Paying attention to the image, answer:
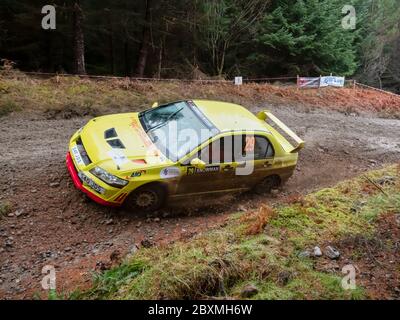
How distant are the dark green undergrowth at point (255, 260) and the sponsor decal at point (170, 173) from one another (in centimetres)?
122

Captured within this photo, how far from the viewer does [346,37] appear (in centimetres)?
2028

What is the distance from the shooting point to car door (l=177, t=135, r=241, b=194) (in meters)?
6.97

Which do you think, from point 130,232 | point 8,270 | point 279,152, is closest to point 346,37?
point 279,152

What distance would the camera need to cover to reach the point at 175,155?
6.86m

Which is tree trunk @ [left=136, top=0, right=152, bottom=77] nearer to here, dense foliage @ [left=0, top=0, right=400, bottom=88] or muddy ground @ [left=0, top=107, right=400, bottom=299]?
dense foliage @ [left=0, top=0, right=400, bottom=88]

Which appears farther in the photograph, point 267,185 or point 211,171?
point 267,185

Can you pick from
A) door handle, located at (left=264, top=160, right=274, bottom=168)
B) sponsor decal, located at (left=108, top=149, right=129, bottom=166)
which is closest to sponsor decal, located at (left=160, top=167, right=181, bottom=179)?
sponsor decal, located at (left=108, top=149, right=129, bottom=166)

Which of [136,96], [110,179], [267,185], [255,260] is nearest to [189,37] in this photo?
[136,96]

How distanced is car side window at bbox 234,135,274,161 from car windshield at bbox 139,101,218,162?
58cm

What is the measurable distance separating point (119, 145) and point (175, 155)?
1.01 meters

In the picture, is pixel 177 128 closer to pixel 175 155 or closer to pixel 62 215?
pixel 175 155

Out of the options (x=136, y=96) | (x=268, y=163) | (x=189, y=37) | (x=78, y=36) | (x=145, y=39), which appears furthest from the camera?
(x=189, y=37)

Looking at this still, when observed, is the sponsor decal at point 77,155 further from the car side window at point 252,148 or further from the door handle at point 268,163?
the door handle at point 268,163

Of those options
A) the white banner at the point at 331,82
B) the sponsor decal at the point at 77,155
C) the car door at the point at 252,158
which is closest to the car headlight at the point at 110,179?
the sponsor decal at the point at 77,155
